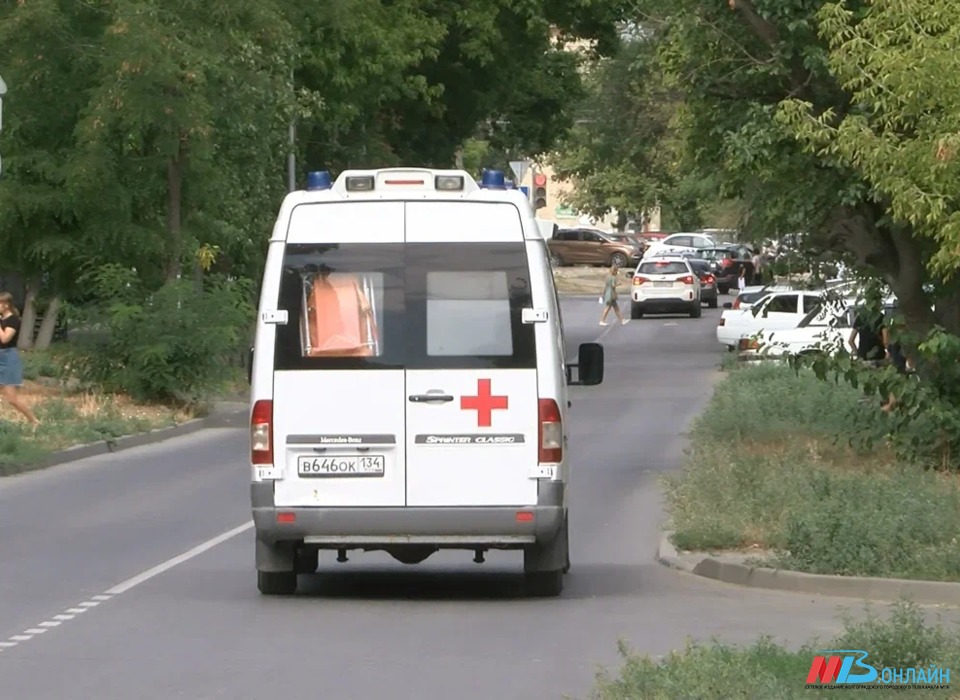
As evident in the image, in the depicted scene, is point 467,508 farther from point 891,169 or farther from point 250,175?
point 250,175

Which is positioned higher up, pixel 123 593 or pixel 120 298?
pixel 120 298

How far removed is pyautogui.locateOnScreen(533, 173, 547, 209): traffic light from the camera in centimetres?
3753

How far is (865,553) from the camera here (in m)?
12.9

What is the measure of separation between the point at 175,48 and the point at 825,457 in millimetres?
12689

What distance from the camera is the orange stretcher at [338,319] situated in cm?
1235

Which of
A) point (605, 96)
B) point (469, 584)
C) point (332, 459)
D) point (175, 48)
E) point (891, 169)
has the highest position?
point (605, 96)

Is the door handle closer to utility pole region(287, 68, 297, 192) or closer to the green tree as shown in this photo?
the green tree

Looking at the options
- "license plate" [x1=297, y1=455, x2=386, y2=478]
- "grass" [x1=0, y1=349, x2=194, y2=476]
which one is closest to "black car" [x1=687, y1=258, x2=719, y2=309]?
"grass" [x1=0, y1=349, x2=194, y2=476]

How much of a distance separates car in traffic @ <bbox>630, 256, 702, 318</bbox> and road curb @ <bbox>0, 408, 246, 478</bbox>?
28.7 meters

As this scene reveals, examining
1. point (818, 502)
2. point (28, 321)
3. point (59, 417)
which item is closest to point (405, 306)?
point (818, 502)

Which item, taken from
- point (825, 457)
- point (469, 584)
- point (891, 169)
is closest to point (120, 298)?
point (825, 457)

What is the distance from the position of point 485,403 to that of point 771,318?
32.2 metres

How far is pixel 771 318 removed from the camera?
144 ft

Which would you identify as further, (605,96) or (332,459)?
(605,96)
